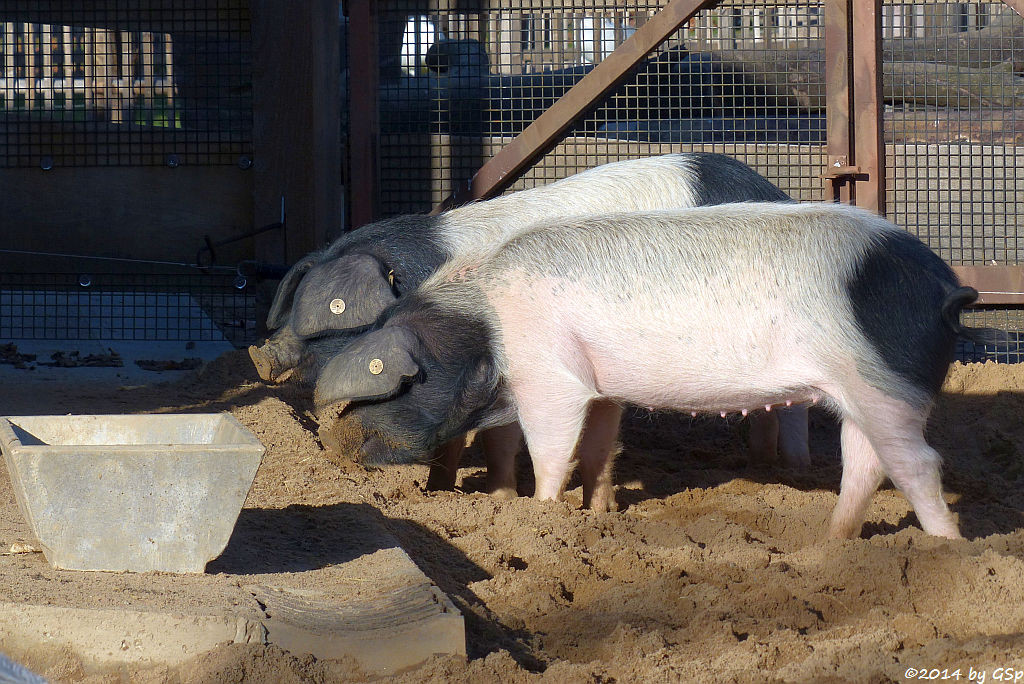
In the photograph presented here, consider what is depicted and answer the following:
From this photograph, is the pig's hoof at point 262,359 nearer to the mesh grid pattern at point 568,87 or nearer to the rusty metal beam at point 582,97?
the rusty metal beam at point 582,97

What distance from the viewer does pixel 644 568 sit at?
3.50 meters

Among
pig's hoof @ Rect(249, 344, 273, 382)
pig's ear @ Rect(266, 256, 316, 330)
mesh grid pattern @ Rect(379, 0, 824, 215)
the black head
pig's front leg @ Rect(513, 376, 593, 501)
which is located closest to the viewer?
pig's front leg @ Rect(513, 376, 593, 501)

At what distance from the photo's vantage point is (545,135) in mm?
6281

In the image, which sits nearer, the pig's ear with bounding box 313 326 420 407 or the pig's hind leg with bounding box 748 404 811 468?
the pig's ear with bounding box 313 326 420 407

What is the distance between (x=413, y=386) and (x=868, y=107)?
3.52 m

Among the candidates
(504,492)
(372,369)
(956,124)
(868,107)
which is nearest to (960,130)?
(956,124)

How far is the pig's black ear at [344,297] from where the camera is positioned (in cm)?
479

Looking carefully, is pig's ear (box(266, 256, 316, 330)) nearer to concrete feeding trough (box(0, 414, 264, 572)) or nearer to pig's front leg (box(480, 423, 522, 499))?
pig's front leg (box(480, 423, 522, 499))

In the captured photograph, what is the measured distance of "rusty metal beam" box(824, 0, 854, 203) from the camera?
6250 mm

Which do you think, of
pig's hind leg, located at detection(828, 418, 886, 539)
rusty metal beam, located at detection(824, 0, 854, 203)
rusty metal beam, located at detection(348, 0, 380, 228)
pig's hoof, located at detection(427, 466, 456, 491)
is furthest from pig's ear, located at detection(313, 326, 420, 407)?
rusty metal beam, located at detection(824, 0, 854, 203)

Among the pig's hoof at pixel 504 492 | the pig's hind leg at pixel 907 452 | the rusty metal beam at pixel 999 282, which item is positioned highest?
the rusty metal beam at pixel 999 282

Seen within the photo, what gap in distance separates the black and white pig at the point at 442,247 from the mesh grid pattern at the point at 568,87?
1.63 metres

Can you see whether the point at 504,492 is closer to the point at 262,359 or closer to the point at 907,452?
the point at 262,359

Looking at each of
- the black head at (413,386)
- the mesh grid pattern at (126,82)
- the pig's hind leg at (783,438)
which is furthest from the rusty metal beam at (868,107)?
the mesh grid pattern at (126,82)
